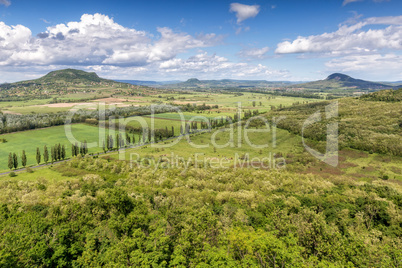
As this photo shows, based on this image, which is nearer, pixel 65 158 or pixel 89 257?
pixel 89 257

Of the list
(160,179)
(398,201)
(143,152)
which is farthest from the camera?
(143,152)

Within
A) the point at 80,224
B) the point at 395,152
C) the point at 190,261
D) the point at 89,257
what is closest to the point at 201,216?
the point at 190,261

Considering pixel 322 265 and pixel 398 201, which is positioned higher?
pixel 322 265

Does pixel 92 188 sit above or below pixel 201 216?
below

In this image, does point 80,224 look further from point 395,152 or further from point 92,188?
point 395,152

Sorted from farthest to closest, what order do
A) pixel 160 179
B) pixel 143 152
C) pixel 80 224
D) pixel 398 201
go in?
pixel 143 152
pixel 160 179
pixel 398 201
pixel 80 224

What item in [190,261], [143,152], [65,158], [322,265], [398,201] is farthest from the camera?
[143,152]

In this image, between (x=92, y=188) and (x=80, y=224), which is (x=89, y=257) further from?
(x=92, y=188)

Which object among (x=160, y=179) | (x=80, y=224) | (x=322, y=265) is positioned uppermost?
(x=322, y=265)

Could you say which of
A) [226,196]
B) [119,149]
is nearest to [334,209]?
[226,196]
